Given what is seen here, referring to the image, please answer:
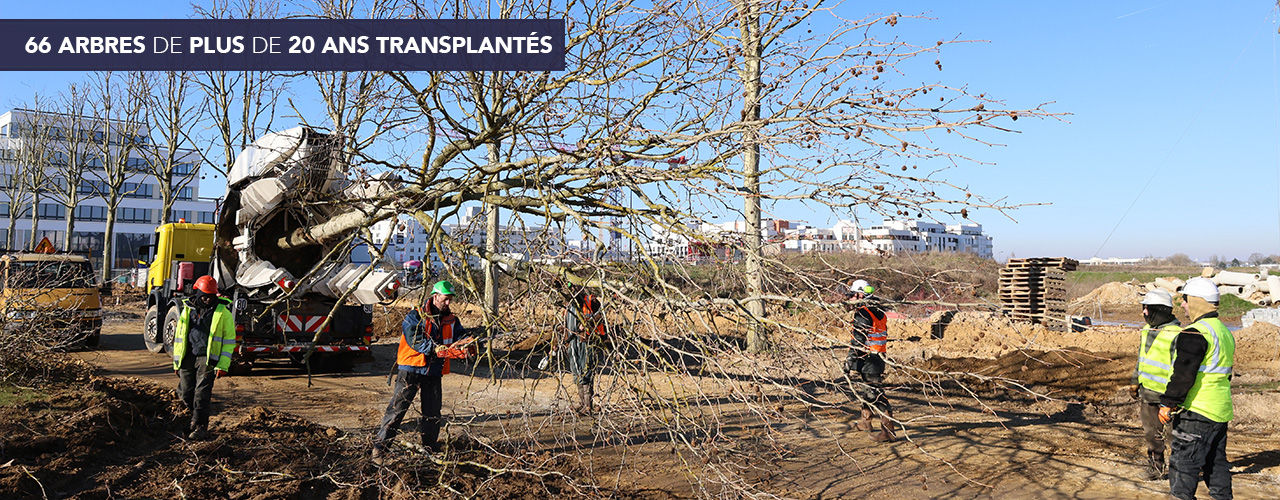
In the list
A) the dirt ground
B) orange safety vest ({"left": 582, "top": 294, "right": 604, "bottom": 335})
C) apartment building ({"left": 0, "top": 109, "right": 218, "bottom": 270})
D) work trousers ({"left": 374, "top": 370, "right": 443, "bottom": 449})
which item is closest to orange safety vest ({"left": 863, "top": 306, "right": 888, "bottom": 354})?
the dirt ground

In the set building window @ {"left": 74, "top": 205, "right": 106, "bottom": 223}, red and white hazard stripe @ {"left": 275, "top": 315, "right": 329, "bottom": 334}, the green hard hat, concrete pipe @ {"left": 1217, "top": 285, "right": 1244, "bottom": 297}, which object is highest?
building window @ {"left": 74, "top": 205, "right": 106, "bottom": 223}

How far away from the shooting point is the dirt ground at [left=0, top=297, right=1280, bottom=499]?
4.77 meters

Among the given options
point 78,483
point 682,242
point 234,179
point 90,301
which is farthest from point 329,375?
point 682,242

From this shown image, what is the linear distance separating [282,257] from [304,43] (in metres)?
3.17

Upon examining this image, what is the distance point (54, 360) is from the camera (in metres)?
9.08

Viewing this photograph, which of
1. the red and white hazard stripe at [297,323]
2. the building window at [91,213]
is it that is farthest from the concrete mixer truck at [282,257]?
the building window at [91,213]

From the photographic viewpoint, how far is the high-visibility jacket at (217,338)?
679 centimetres

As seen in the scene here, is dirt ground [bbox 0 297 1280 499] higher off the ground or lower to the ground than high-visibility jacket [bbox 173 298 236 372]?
lower

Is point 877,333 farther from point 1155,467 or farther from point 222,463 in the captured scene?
point 222,463

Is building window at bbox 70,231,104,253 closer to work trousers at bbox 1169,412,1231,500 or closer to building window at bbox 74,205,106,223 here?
building window at bbox 74,205,106,223

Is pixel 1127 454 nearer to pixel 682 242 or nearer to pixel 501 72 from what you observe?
pixel 682 242

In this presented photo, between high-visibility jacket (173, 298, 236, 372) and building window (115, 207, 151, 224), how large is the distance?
5384 centimetres

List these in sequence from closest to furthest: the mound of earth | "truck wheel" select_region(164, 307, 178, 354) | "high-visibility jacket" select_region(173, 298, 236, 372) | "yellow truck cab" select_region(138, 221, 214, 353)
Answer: the mound of earth
"high-visibility jacket" select_region(173, 298, 236, 372)
"yellow truck cab" select_region(138, 221, 214, 353)
"truck wheel" select_region(164, 307, 178, 354)

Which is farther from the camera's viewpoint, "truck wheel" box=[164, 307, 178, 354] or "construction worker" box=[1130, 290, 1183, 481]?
"truck wheel" box=[164, 307, 178, 354]
